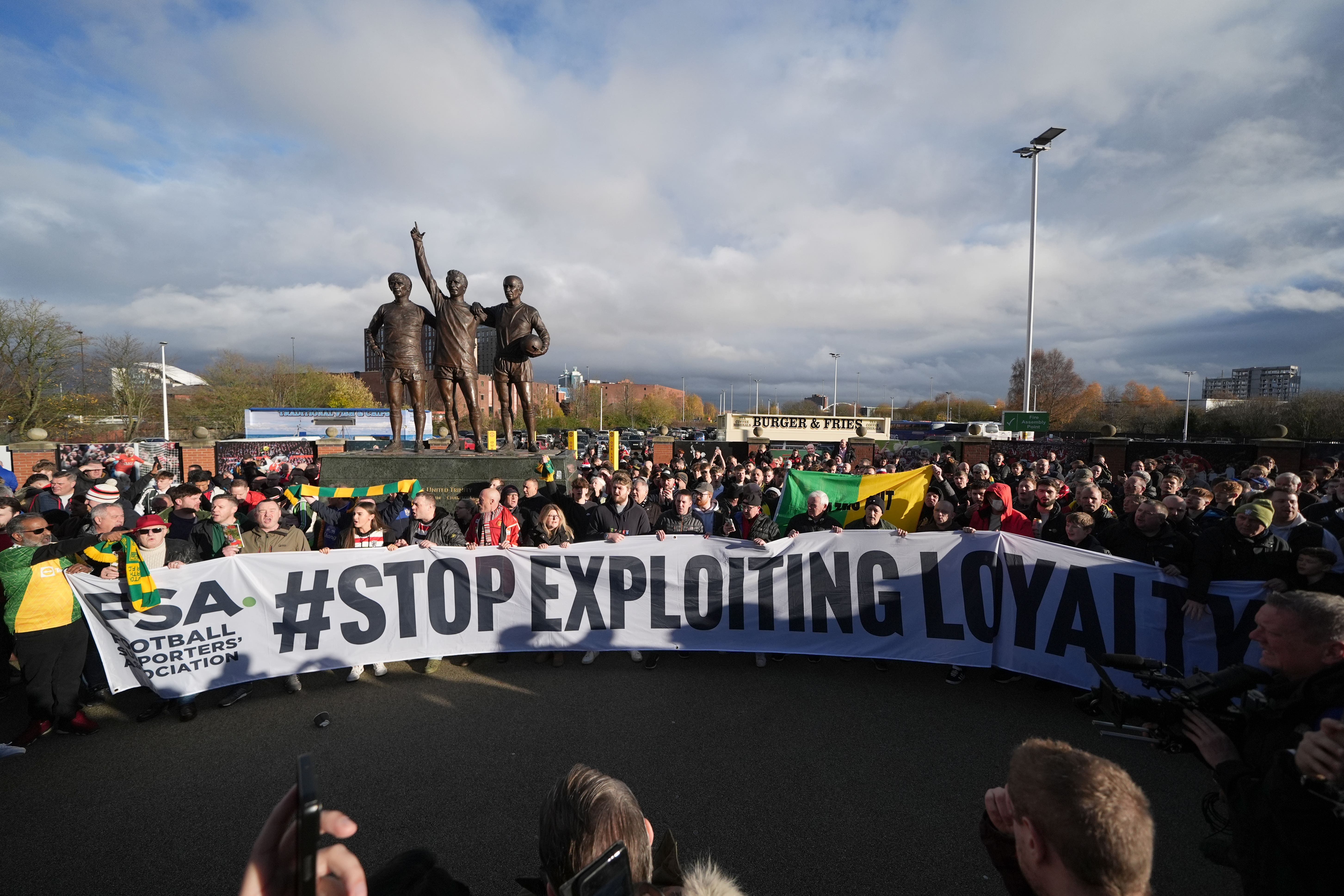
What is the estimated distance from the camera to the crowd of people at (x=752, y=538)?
1907 millimetres

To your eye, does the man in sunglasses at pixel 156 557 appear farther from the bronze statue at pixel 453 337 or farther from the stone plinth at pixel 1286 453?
the stone plinth at pixel 1286 453

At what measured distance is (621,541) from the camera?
5500 millimetres

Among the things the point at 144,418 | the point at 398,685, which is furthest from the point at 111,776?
the point at 144,418

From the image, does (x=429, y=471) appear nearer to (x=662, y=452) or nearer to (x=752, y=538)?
(x=752, y=538)

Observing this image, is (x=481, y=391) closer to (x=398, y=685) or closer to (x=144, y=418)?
(x=144, y=418)

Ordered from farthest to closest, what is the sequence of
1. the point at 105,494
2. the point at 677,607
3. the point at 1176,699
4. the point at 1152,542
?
the point at 105,494
the point at 677,607
the point at 1152,542
the point at 1176,699

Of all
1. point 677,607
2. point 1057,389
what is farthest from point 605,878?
point 1057,389

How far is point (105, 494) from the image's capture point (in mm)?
6156

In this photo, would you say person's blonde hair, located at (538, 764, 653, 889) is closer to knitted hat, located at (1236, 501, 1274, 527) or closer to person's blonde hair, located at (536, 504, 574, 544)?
person's blonde hair, located at (536, 504, 574, 544)

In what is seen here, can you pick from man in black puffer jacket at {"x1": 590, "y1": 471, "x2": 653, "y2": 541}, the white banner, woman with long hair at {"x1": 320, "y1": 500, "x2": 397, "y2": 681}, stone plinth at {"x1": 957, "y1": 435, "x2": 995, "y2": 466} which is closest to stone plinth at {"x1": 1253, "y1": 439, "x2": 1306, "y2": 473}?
stone plinth at {"x1": 957, "y1": 435, "x2": 995, "y2": 466}

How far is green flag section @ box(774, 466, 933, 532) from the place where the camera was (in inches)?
293

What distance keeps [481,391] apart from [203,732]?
8899 cm

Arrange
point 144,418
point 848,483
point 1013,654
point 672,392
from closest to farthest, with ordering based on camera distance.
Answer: point 1013,654
point 848,483
point 144,418
point 672,392

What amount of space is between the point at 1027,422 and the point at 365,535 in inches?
936
